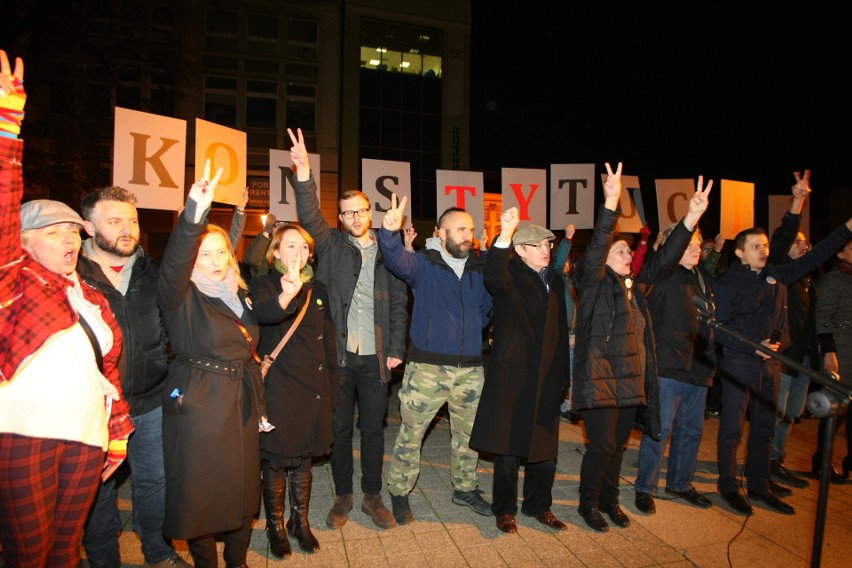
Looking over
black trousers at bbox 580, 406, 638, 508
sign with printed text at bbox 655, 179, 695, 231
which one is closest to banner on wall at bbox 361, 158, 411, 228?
black trousers at bbox 580, 406, 638, 508

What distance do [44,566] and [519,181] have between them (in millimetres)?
6575

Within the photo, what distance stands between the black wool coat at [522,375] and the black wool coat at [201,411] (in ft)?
6.15

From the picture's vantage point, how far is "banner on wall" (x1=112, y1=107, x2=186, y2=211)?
502 centimetres

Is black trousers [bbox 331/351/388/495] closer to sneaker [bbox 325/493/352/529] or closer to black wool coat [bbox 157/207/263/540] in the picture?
sneaker [bbox 325/493/352/529]

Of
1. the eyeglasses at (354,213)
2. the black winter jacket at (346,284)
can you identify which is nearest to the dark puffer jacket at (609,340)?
the black winter jacket at (346,284)

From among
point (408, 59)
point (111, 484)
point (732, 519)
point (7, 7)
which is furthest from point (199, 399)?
point (408, 59)

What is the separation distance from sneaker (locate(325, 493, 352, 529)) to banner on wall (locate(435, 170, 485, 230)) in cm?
429

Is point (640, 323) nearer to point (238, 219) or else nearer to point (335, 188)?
point (238, 219)

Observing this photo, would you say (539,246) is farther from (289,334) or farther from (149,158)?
(149,158)

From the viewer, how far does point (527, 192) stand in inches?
293

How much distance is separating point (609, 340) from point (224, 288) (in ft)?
9.79

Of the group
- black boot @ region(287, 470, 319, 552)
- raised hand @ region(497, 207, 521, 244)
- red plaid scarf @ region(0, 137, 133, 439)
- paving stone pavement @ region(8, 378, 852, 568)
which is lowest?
paving stone pavement @ region(8, 378, 852, 568)

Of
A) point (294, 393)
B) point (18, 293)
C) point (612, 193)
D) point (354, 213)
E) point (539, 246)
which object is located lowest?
point (294, 393)

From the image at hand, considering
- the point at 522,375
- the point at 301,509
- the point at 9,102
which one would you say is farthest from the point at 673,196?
the point at 9,102
